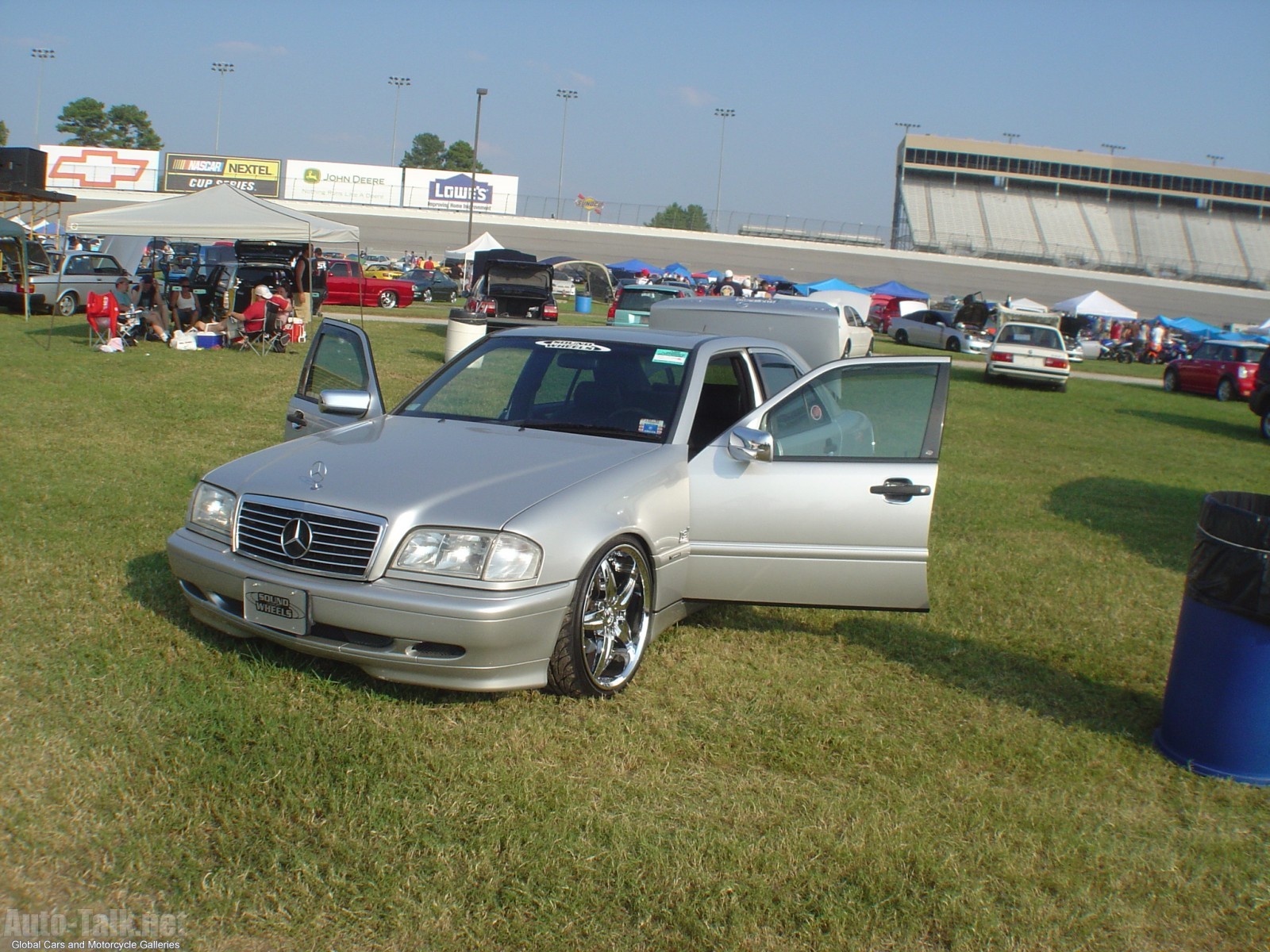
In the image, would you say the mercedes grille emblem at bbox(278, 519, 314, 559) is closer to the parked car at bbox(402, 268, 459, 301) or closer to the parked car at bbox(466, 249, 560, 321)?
the parked car at bbox(466, 249, 560, 321)

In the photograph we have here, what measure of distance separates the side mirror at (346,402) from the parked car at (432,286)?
35.9m

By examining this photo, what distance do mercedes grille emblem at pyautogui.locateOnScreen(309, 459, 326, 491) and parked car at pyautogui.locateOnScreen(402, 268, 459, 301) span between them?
121 ft

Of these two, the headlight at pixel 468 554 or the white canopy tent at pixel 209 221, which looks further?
the white canopy tent at pixel 209 221

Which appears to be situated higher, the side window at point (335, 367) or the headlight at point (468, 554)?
the side window at point (335, 367)

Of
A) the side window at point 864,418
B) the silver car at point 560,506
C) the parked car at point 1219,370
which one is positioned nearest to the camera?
the silver car at point 560,506

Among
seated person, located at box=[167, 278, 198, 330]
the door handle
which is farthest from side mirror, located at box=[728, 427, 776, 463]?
seated person, located at box=[167, 278, 198, 330]

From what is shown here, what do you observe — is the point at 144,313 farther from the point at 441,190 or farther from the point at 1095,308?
the point at 441,190

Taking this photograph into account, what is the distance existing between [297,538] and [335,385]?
2165mm

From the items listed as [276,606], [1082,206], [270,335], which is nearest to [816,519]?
[276,606]

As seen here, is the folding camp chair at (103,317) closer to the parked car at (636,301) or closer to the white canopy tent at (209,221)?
the white canopy tent at (209,221)

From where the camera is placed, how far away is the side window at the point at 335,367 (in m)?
5.65

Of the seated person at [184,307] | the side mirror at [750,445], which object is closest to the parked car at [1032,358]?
the seated person at [184,307]

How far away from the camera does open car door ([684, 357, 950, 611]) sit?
4.57m

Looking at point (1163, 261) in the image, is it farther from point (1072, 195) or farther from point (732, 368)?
point (732, 368)
